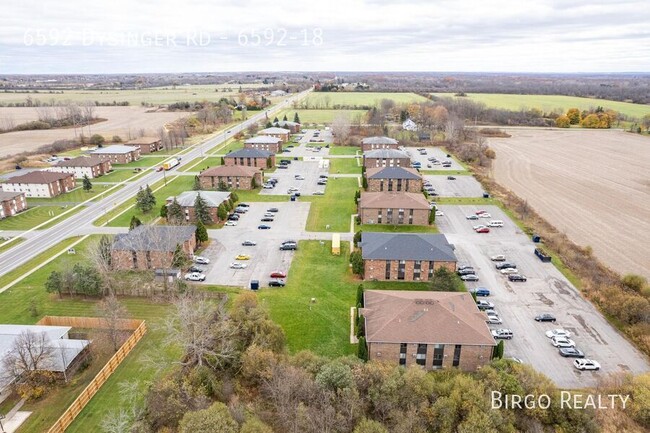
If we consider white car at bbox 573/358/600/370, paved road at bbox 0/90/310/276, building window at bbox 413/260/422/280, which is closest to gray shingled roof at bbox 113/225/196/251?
paved road at bbox 0/90/310/276

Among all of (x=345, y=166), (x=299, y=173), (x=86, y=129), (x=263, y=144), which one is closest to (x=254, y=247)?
(x=299, y=173)

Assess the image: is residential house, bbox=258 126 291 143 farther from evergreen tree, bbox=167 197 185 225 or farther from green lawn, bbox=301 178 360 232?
evergreen tree, bbox=167 197 185 225

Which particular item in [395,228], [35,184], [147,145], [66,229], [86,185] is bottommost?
[66,229]

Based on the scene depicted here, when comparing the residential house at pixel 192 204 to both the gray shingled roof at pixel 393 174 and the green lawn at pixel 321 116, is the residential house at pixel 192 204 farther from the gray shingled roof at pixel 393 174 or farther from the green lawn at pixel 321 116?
the green lawn at pixel 321 116

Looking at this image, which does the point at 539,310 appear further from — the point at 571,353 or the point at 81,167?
the point at 81,167

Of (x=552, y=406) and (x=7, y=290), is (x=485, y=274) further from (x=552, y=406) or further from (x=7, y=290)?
(x=7, y=290)

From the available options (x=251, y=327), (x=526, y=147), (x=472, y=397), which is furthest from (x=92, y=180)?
(x=526, y=147)
